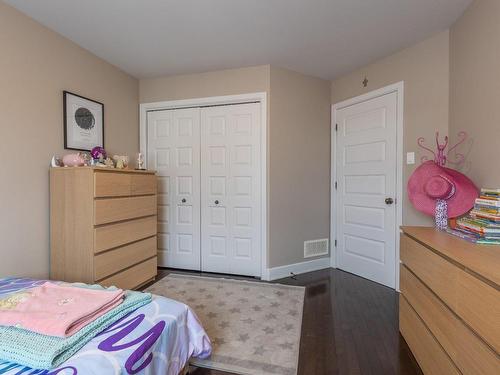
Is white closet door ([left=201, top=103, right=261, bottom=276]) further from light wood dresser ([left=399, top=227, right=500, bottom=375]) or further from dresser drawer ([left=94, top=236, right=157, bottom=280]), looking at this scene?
light wood dresser ([left=399, top=227, right=500, bottom=375])

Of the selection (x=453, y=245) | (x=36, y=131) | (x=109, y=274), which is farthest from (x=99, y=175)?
(x=453, y=245)

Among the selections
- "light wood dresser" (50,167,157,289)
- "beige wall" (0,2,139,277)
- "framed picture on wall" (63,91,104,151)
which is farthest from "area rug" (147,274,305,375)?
"framed picture on wall" (63,91,104,151)

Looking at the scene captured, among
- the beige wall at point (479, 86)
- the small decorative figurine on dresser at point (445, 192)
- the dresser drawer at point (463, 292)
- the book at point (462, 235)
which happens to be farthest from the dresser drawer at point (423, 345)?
the beige wall at point (479, 86)

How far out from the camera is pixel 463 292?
1.09 m

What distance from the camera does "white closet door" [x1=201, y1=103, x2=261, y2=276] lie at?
3029mm

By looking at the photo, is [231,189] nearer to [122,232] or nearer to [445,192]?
[122,232]

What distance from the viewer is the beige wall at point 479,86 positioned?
168cm

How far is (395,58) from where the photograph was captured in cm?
261

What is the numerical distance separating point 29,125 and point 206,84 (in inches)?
69.1

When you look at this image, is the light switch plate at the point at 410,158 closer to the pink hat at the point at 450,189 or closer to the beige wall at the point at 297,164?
the pink hat at the point at 450,189

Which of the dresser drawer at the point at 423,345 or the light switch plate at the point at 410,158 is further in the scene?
the light switch plate at the point at 410,158

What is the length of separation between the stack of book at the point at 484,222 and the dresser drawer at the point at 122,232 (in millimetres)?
2559

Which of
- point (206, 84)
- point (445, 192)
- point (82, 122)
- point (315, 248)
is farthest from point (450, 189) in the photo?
point (82, 122)

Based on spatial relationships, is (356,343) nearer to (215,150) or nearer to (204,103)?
Result: (215,150)
